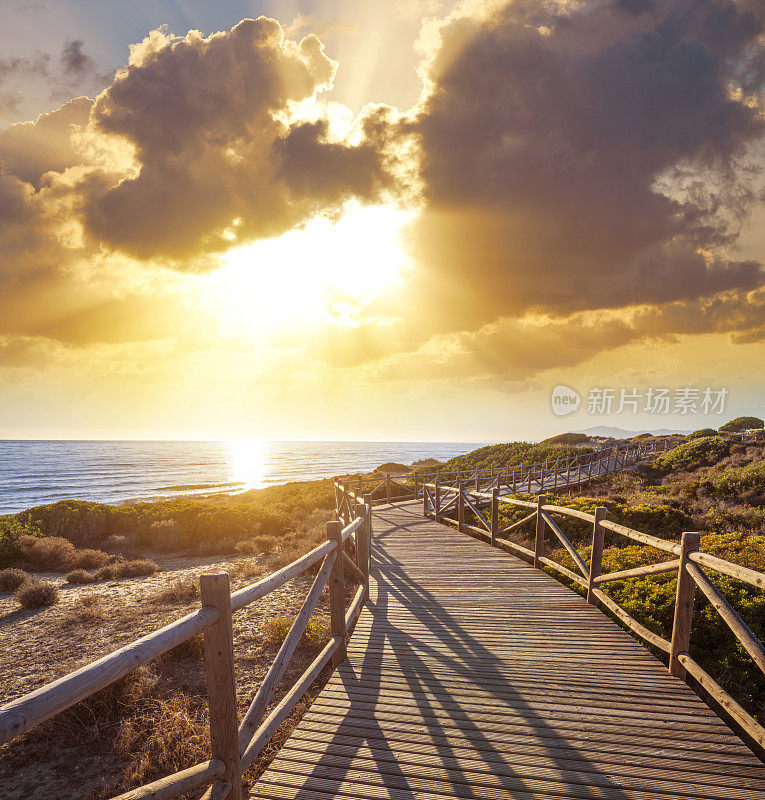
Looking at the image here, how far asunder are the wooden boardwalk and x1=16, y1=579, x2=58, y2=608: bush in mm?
8565

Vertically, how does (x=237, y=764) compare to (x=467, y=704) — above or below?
above

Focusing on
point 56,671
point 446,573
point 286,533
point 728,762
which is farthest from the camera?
point 286,533

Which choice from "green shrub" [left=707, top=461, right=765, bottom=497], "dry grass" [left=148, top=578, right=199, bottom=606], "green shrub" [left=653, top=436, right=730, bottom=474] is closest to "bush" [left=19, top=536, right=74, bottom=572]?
"dry grass" [left=148, top=578, right=199, bottom=606]

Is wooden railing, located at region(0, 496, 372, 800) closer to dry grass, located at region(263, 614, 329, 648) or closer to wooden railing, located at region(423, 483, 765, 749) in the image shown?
wooden railing, located at region(423, 483, 765, 749)

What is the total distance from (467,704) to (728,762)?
74.3 inches

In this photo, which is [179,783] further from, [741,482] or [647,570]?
[741,482]

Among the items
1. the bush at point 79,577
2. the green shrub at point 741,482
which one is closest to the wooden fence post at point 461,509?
the green shrub at point 741,482

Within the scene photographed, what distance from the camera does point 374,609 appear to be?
21.7 feet

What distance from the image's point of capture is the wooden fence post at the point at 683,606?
14.2 feet

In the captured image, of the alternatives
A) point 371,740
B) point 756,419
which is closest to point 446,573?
point 371,740

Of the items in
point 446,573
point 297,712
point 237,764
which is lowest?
point 297,712

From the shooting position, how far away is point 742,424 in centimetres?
4622

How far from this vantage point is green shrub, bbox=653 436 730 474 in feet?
76.4

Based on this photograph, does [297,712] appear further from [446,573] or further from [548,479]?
[548,479]
